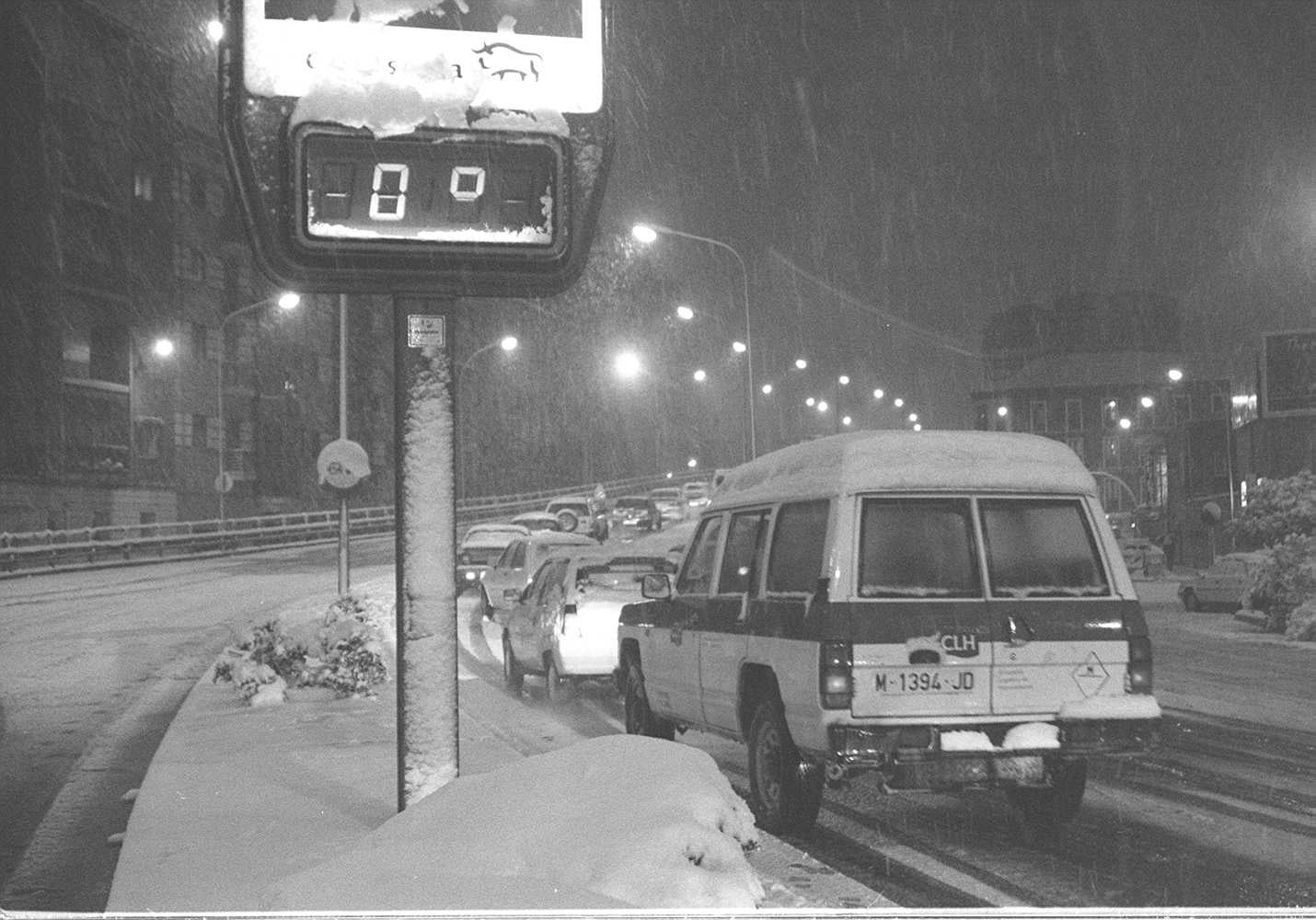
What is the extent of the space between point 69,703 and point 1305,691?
47.3 ft

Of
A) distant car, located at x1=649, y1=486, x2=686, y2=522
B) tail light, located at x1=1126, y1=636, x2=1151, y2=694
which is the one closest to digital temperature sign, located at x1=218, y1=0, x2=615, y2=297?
tail light, located at x1=1126, y1=636, x2=1151, y2=694

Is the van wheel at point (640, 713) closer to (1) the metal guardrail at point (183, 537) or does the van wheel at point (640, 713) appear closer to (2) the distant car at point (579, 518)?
(1) the metal guardrail at point (183, 537)

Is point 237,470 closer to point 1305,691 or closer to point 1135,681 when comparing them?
point 1305,691

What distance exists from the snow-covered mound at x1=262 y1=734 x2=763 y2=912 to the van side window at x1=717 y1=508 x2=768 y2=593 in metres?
2.99

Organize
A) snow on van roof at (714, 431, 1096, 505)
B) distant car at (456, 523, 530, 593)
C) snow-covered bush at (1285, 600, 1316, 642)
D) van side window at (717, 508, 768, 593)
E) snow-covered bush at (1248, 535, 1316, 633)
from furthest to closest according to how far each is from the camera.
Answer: distant car at (456, 523, 530, 593) → snow-covered bush at (1248, 535, 1316, 633) → snow-covered bush at (1285, 600, 1316, 642) → van side window at (717, 508, 768, 593) → snow on van roof at (714, 431, 1096, 505)

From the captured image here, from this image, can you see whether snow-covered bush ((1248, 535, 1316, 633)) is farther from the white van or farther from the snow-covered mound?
the snow-covered mound

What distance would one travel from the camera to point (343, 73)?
7.50 metres

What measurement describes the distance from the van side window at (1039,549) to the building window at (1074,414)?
92.7 meters

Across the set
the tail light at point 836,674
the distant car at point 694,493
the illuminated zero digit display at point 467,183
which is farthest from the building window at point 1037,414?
the illuminated zero digit display at point 467,183

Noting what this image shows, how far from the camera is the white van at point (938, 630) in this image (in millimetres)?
8531

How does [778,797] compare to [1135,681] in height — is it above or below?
below

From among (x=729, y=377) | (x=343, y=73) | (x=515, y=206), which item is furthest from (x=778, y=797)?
(x=729, y=377)

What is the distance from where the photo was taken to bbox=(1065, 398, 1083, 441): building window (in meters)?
98.5

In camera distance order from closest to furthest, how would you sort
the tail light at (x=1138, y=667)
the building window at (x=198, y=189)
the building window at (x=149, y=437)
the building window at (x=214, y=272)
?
the tail light at (x=1138, y=667), the building window at (x=149, y=437), the building window at (x=198, y=189), the building window at (x=214, y=272)
